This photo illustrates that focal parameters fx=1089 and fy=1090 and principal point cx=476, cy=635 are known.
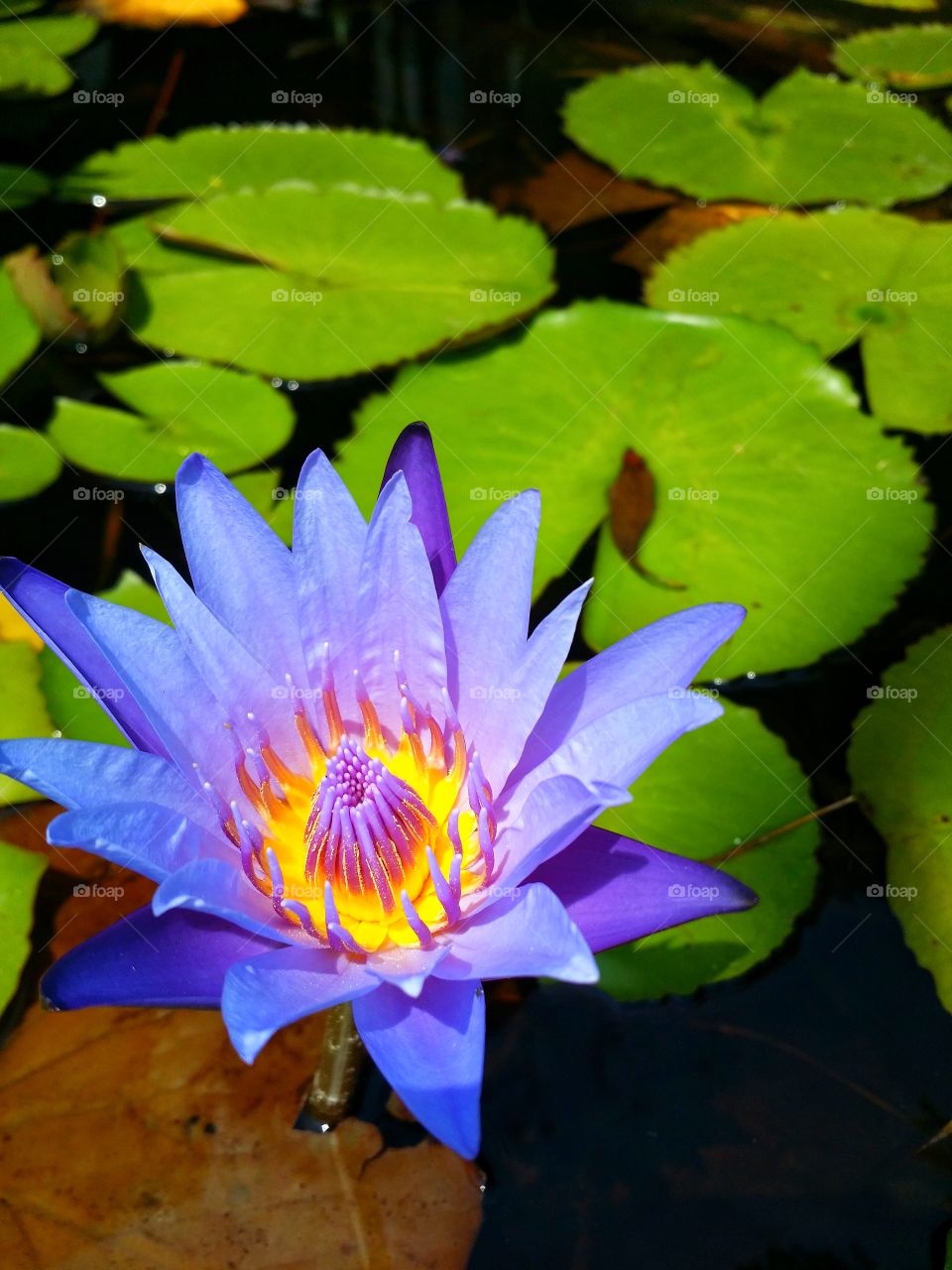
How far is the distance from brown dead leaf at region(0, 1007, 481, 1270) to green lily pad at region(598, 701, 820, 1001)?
1.92 ft

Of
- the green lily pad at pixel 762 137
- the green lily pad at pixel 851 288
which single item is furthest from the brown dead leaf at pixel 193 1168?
the green lily pad at pixel 762 137

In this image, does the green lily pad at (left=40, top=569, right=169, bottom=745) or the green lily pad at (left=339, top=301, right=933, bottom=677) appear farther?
the green lily pad at (left=339, top=301, right=933, bottom=677)

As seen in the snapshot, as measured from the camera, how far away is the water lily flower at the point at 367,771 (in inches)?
61.4

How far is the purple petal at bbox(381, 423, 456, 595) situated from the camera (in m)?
2.04

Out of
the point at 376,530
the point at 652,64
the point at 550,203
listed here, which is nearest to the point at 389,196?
the point at 550,203

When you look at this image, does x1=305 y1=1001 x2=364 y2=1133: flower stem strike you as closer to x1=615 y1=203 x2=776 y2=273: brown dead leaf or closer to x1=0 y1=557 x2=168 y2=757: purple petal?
x1=0 y1=557 x2=168 y2=757: purple petal

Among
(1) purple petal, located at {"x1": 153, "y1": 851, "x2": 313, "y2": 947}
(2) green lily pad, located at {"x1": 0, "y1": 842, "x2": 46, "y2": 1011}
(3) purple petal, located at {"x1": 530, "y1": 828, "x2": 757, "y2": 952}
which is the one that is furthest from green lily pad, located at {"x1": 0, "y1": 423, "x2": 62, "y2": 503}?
(3) purple petal, located at {"x1": 530, "y1": 828, "x2": 757, "y2": 952}

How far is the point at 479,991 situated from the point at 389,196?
3.17 m

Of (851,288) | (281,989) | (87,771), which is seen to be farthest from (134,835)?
(851,288)

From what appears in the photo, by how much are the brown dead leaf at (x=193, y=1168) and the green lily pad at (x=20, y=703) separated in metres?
0.56

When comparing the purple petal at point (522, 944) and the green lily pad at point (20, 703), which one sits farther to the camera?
the green lily pad at point (20, 703)

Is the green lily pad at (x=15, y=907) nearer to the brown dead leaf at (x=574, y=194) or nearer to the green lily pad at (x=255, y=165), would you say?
the green lily pad at (x=255, y=165)

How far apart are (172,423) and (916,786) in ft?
7.66

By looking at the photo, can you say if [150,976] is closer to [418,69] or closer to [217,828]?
[217,828]
